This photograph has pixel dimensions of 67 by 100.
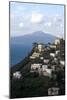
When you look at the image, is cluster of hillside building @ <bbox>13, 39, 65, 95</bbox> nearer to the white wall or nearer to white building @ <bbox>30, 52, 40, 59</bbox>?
white building @ <bbox>30, 52, 40, 59</bbox>

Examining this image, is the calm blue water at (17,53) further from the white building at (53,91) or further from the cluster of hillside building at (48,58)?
the white building at (53,91)

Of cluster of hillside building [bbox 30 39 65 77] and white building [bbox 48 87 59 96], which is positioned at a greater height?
cluster of hillside building [bbox 30 39 65 77]

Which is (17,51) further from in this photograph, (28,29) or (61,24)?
(61,24)

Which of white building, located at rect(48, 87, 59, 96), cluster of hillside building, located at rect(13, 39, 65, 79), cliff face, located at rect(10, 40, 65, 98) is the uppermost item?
cluster of hillside building, located at rect(13, 39, 65, 79)

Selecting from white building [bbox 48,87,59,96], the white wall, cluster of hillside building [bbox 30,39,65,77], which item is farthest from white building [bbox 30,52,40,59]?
white building [bbox 48,87,59,96]

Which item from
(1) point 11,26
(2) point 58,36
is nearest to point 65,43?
(2) point 58,36
